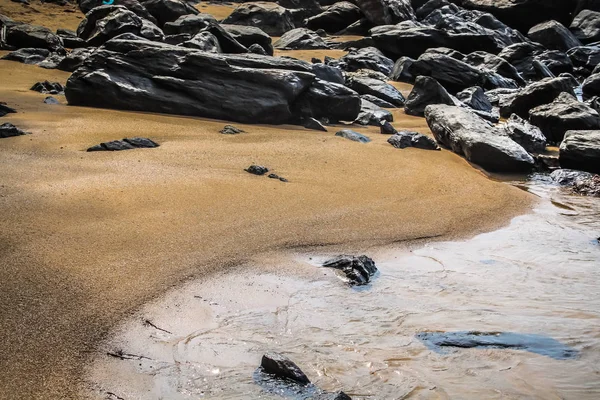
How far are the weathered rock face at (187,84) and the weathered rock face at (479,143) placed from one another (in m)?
1.97

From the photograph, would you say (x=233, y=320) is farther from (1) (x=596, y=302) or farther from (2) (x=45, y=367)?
(1) (x=596, y=302)

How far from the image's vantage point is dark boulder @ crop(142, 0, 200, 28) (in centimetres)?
1802

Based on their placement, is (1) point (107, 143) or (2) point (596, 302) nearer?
(2) point (596, 302)

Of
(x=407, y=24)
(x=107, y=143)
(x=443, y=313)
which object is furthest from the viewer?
(x=407, y=24)

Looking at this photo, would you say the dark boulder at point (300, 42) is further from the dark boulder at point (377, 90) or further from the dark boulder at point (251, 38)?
the dark boulder at point (377, 90)

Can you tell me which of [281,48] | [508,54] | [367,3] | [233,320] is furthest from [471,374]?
[367,3]

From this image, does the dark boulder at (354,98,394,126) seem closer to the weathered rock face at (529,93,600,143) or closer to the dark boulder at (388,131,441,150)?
the dark boulder at (388,131,441,150)

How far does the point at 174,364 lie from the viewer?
2.85m

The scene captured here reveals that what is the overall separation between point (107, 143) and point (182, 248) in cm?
249

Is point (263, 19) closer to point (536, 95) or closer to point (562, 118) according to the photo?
point (536, 95)

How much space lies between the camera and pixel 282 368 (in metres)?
2.80

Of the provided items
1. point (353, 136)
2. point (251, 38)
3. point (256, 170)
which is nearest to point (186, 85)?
point (353, 136)

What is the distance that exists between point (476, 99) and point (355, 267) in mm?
8458

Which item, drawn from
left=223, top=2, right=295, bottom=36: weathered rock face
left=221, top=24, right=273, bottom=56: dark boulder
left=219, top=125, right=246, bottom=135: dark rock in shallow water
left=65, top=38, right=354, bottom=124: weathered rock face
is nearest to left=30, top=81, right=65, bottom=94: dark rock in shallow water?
left=65, top=38, right=354, bottom=124: weathered rock face
